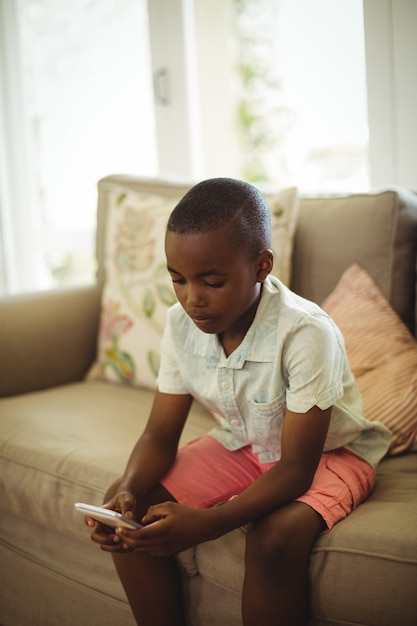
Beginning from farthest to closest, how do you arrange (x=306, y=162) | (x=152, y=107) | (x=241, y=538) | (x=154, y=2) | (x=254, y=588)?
(x=152, y=107), (x=154, y=2), (x=306, y=162), (x=241, y=538), (x=254, y=588)

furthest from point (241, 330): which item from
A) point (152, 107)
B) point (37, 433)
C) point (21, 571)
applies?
point (152, 107)

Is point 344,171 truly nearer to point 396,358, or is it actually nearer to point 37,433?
point 396,358

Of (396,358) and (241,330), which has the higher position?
(241,330)

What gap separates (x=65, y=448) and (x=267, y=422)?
51 centimetres

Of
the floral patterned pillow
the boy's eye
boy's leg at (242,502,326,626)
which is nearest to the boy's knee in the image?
boy's leg at (242,502,326,626)

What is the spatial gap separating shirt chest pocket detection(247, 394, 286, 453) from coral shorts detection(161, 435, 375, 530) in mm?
52

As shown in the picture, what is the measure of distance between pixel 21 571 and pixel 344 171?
1.59 m

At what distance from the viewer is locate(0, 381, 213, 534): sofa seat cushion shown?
1.37m

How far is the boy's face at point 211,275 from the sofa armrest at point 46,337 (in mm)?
945

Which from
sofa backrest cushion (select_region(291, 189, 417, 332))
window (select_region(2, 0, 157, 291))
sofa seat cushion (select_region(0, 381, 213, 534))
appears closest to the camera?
sofa seat cushion (select_region(0, 381, 213, 534))

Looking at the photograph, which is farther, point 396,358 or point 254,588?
point 396,358

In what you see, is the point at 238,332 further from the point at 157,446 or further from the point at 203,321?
the point at 157,446

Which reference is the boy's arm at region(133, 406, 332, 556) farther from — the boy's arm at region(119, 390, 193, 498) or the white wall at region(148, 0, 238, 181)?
the white wall at region(148, 0, 238, 181)

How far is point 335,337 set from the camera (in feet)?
3.74
